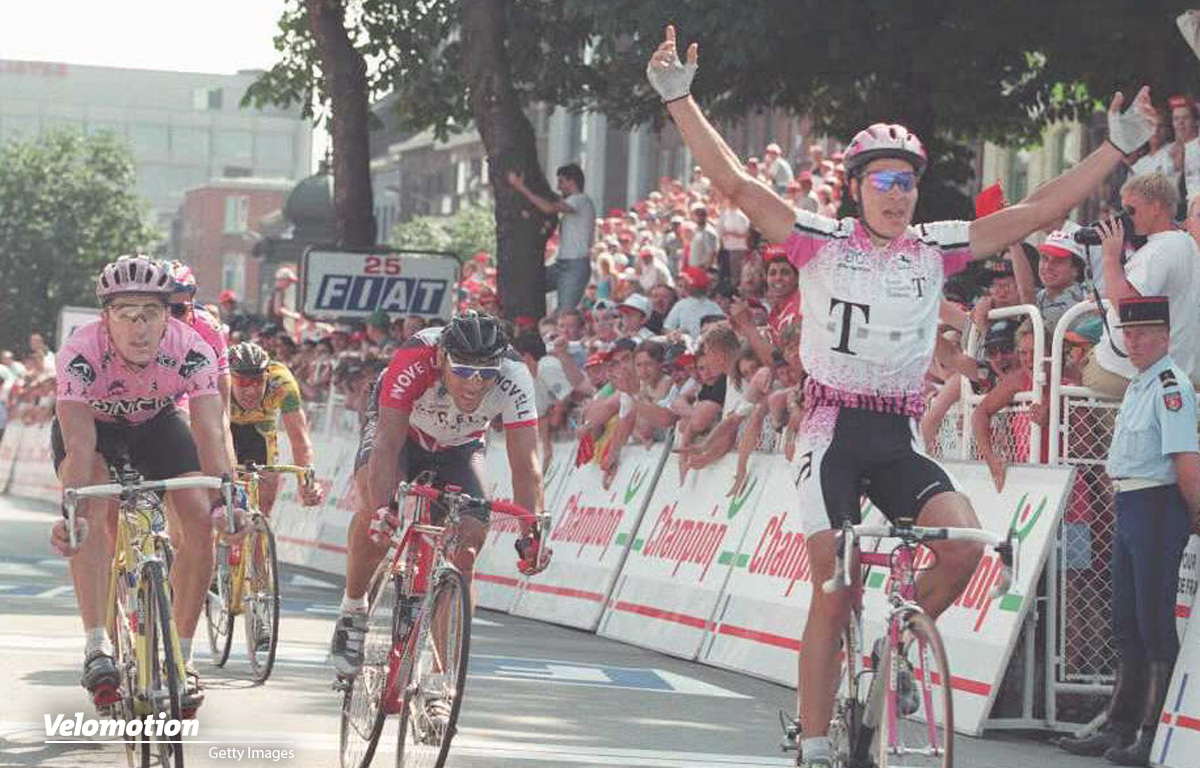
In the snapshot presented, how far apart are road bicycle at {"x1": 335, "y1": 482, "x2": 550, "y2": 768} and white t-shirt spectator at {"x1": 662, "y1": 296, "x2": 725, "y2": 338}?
11255mm

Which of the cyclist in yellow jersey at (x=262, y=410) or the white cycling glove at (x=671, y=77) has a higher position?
the white cycling glove at (x=671, y=77)

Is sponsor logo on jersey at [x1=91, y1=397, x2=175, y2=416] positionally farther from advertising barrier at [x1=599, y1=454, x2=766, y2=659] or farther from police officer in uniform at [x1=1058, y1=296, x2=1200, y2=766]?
advertising barrier at [x1=599, y1=454, x2=766, y2=659]

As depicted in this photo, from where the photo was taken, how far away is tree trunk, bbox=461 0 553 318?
1136 inches

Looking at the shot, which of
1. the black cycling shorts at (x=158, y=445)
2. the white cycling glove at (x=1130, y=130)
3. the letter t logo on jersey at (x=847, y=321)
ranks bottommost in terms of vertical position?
the black cycling shorts at (x=158, y=445)

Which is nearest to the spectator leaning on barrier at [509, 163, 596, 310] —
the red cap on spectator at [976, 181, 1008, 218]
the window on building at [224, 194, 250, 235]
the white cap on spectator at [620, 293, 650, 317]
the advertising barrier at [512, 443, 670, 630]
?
the white cap on spectator at [620, 293, 650, 317]

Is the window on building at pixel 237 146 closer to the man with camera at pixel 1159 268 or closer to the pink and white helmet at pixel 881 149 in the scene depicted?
the man with camera at pixel 1159 268

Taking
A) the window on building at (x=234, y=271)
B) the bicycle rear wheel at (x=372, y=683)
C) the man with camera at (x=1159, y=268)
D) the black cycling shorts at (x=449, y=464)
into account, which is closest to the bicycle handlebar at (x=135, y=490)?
the bicycle rear wheel at (x=372, y=683)

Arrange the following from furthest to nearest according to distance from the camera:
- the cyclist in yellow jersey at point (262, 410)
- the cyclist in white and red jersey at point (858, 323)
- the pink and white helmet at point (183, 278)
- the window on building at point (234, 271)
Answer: the window on building at point (234, 271) → the cyclist in yellow jersey at point (262, 410) → the pink and white helmet at point (183, 278) → the cyclist in white and red jersey at point (858, 323)

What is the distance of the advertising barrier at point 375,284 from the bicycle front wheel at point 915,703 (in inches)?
846

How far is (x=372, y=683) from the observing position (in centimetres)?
1043

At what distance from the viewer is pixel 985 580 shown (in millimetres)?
13914

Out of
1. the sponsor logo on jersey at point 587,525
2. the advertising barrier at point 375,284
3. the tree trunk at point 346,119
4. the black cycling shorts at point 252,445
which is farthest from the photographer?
the tree trunk at point 346,119

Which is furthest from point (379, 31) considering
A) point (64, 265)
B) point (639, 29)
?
point (64, 265)

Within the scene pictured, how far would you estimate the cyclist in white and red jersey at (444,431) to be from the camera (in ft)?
34.1
